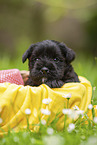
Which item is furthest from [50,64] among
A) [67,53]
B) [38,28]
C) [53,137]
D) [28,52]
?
[38,28]

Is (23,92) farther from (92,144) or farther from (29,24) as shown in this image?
(29,24)

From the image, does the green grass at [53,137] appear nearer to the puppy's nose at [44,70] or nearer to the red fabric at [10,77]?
the puppy's nose at [44,70]

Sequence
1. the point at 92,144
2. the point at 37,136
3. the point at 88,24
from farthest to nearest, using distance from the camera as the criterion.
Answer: the point at 88,24 < the point at 37,136 < the point at 92,144

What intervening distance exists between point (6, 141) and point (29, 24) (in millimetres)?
6660

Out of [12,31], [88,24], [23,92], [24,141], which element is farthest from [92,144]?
[12,31]

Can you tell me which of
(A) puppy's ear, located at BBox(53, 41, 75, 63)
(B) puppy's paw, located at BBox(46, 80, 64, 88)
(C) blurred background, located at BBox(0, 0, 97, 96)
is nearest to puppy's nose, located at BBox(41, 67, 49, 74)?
(B) puppy's paw, located at BBox(46, 80, 64, 88)

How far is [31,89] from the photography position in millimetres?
2117

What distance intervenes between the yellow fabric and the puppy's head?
181mm

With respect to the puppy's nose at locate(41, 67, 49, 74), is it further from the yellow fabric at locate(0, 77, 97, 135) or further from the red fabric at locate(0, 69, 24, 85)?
the red fabric at locate(0, 69, 24, 85)

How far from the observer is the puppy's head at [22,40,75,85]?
227 cm

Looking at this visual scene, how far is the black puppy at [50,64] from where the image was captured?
2277 millimetres

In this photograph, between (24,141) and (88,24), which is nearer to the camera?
(24,141)

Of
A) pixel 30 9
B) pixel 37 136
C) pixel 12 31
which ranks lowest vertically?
pixel 37 136

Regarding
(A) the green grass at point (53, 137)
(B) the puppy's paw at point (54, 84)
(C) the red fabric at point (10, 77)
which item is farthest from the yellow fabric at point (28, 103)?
(C) the red fabric at point (10, 77)
